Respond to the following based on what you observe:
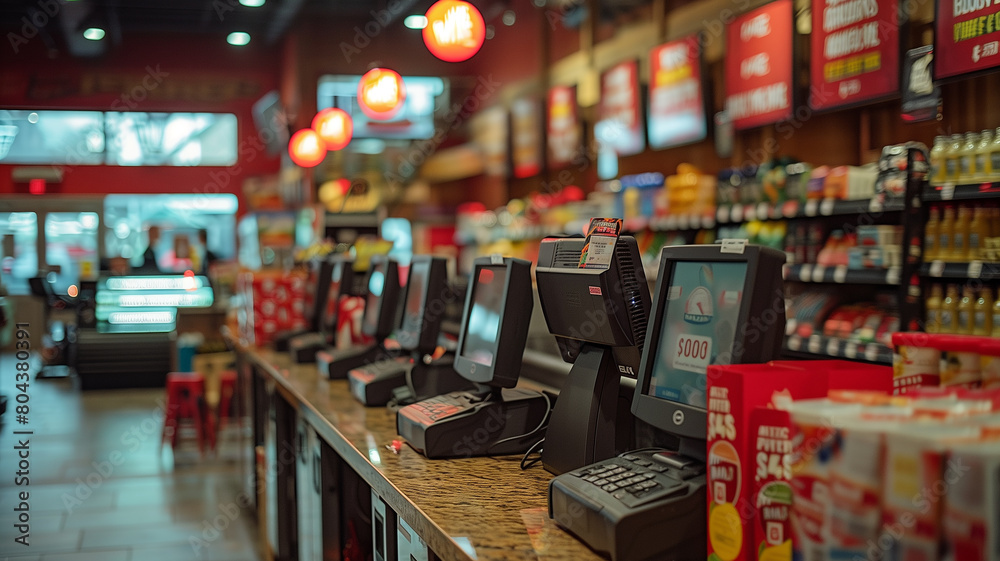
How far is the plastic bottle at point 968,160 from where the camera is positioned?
389 centimetres

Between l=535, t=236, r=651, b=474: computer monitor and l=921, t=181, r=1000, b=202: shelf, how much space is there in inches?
103

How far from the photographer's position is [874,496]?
93cm

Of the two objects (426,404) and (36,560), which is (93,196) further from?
(426,404)

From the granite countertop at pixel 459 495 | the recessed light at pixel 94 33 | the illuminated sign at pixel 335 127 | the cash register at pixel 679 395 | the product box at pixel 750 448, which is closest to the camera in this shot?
the product box at pixel 750 448

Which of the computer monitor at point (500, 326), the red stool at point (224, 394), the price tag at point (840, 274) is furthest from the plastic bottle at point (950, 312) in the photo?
the red stool at point (224, 394)

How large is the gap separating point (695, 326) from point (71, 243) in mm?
14612

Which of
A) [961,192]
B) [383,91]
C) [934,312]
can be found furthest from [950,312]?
[383,91]

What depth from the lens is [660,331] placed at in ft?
5.30

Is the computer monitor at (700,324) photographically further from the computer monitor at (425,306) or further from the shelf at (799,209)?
the shelf at (799,209)

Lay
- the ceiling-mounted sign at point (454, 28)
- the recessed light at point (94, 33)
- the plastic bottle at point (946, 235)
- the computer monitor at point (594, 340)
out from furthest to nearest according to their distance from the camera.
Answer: the recessed light at point (94, 33) → the ceiling-mounted sign at point (454, 28) → the plastic bottle at point (946, 235) → the computer monitor at point (594, 340)

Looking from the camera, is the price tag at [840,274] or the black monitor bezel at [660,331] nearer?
the black monitor bezel at [660,331]

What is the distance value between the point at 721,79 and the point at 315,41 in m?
7.54

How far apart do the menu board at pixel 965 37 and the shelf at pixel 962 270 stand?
914 mm

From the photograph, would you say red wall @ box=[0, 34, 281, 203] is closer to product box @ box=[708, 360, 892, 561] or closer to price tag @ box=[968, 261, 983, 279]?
price tag @ box=[968, 261, 983, 279]
